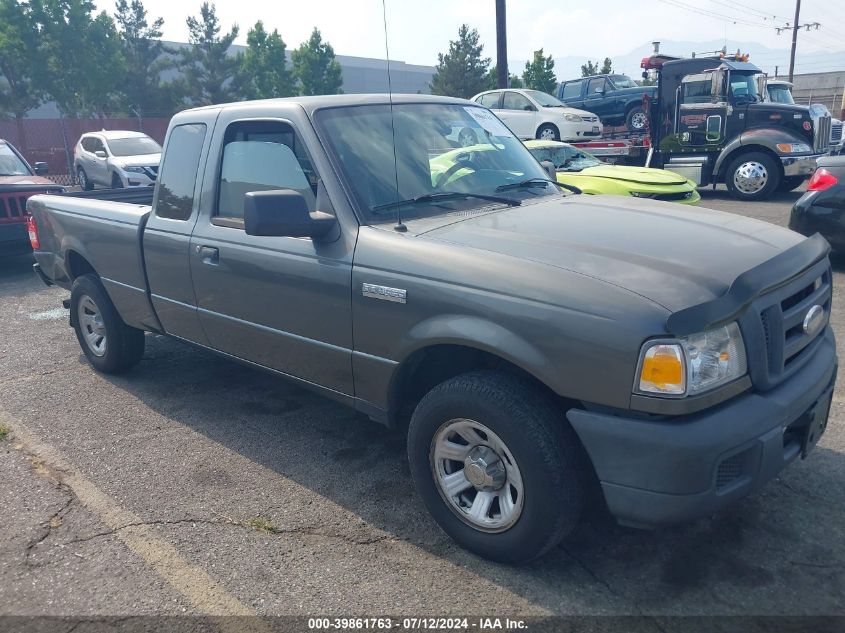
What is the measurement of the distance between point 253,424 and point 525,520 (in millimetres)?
2291

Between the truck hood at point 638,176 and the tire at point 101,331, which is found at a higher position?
the truck hood at point 638,176

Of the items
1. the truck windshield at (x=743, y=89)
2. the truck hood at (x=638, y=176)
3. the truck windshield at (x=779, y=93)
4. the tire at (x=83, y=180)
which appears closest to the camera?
the truck hood at (x=638, y=176)

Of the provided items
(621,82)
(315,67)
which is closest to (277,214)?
(621,82)

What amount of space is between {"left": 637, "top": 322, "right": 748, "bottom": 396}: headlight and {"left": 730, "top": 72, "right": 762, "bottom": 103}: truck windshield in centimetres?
1361

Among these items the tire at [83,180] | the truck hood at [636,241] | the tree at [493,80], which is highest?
the tree at [493,80]

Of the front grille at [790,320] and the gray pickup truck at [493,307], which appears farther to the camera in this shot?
the front grille at [790,320]

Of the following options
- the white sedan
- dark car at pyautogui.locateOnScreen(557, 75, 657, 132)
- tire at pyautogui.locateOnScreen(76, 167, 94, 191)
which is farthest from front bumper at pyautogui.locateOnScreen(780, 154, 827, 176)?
tire at pyautogui.locateOnScreen(76, 167, 94, 191)

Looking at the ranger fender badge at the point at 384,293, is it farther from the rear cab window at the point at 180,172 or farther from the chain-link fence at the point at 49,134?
the chain-link fence at the point at 49,134

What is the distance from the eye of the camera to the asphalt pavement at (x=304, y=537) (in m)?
2.79

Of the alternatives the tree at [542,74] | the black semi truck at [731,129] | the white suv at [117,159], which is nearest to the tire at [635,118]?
the black semi truck at [731,129]

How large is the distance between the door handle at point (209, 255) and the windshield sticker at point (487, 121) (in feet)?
5.75

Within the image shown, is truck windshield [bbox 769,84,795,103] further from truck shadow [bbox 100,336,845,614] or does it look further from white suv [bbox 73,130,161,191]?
white suv [bbox 73,130,161,191]

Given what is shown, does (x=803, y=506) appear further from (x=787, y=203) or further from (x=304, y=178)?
(x=787, y=203)

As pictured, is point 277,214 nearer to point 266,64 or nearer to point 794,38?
point 266,64
